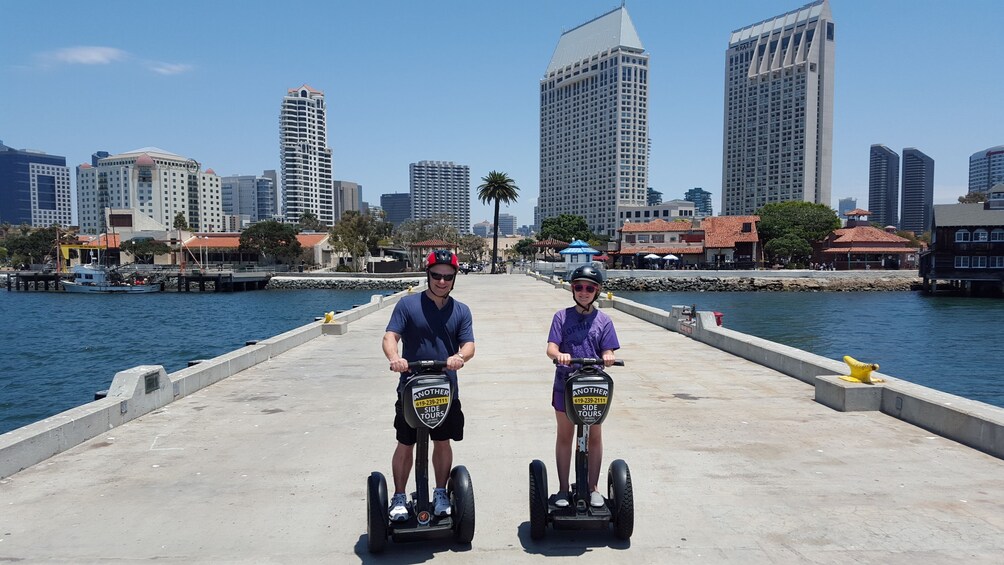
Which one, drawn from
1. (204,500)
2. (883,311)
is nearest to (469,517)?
(204,500)

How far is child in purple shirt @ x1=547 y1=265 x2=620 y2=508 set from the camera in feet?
14.5

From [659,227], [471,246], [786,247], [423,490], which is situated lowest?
[423,490]

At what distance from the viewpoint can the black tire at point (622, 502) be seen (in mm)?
4352

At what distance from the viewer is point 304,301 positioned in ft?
217

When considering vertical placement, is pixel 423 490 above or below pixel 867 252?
below

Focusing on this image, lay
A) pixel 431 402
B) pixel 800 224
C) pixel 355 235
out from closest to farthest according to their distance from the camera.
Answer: pixel 431 402 → pixel 800 224 → pixel 355 235

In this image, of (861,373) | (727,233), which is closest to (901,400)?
(861,373)

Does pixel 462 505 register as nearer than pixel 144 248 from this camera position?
Yes

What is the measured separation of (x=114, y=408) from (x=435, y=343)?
5.40 meters

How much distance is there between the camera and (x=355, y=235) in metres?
99.1

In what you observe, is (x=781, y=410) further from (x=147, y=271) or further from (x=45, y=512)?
(x=147, y=271)

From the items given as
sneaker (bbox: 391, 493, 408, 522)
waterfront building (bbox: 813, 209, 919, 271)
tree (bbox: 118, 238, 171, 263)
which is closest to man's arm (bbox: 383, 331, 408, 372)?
sneaker (bbox: 391, 493, 408, 522)

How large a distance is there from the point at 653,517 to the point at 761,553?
→ 84 cm

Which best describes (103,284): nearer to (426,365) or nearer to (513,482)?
(513,482)
